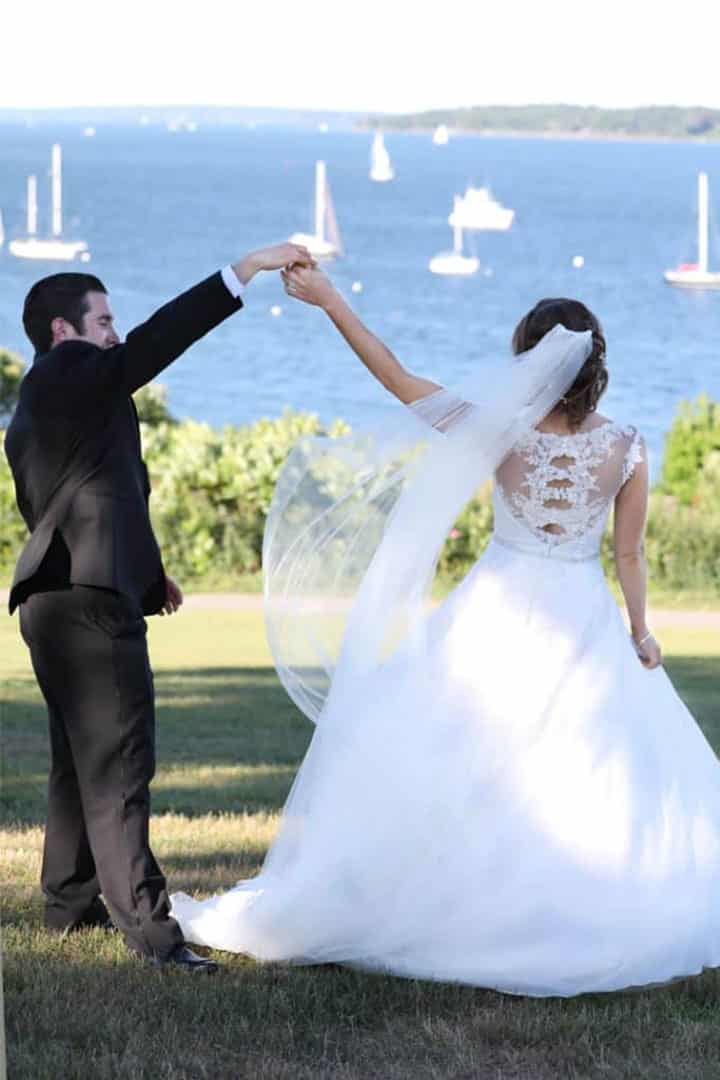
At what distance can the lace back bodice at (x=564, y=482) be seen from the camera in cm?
536

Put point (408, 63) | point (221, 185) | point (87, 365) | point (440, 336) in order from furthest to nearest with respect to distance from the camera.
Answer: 1. point (221, 185)
2. point (408, 63)
3. point (440, 336)
4. point (87, 365)

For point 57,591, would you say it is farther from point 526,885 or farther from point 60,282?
point 526,885

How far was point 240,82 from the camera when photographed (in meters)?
131

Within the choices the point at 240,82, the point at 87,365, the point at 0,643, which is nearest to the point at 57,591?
the point at 87,365

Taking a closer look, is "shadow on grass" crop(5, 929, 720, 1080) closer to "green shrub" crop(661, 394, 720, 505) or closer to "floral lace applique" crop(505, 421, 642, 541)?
"floral lace applique" crop(505, 421, 642, 541)

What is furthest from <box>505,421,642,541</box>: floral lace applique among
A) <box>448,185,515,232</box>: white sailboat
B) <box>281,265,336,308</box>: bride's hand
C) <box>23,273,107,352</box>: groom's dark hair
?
<box>448,185,515,232</box>: white sailboat

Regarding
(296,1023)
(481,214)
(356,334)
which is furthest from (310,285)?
(481,214)

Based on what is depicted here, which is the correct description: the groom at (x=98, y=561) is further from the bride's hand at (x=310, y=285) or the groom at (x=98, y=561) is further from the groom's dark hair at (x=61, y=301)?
the bride's hand at (x=310, y=285)

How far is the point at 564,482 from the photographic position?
5391mm

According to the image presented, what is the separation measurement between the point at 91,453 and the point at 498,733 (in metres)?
1.42

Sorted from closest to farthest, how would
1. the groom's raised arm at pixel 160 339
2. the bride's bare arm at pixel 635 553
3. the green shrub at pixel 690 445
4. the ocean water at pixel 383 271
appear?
the groom's raised arm at pixel 160 339, the bride's bare arm at pixel 635 553, the green shrub at pixel 690 445, the ocean water at pixel 383 271

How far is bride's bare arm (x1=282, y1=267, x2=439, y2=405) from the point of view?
17.4ft

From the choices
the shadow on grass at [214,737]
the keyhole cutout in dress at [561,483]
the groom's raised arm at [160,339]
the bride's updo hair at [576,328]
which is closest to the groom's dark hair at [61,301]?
the groom's raised arm at [160,339]

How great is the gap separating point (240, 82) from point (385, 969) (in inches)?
5136
